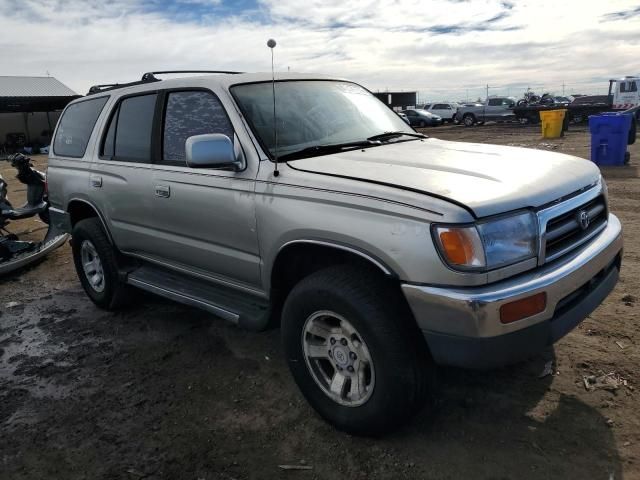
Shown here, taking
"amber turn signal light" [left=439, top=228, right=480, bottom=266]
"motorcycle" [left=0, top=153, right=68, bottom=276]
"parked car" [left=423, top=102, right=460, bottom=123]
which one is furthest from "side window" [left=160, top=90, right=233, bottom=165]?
"parked car" [left=423, top=102, right=460, bottom=123]

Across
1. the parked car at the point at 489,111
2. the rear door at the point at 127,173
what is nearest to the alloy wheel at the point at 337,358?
the rear door at the point at 127,173

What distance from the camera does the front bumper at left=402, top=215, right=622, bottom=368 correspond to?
2.26 m

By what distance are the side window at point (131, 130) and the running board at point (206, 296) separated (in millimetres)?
880

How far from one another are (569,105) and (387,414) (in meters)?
29.0

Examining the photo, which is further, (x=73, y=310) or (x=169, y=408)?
(x=73, y=310)

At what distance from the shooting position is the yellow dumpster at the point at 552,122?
20030 millimetres

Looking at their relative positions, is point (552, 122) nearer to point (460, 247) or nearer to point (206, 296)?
point (206, 296)

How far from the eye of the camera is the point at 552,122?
20250mm

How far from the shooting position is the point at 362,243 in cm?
251

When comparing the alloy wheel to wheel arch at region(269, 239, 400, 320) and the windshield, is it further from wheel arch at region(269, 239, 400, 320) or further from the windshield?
the windshield

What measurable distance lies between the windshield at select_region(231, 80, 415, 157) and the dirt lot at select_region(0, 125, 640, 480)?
1542mm

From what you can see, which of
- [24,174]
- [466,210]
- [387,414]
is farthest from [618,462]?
[24,174]

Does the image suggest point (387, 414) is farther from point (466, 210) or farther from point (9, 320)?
point (9, 320)

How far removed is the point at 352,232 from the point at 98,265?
125 inches
